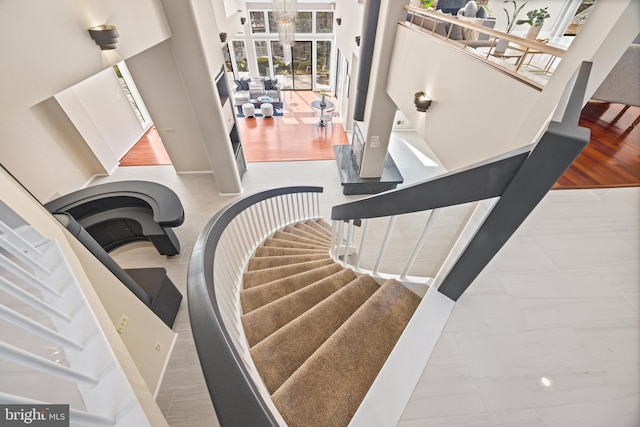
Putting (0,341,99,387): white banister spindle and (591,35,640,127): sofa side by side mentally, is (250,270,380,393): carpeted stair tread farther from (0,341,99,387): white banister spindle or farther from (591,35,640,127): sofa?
(591,35,640,127): sofa

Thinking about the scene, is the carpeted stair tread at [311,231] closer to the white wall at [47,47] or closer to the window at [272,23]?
the white wall at [47,47]

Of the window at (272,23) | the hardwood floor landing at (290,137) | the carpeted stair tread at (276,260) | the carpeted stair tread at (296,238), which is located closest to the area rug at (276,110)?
the hardwood floor landing at (290,137)

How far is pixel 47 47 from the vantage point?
5.29 feet

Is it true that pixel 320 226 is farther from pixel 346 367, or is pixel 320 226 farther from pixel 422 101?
pixel 346 367

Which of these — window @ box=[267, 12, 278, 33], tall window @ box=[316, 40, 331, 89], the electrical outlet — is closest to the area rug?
tall window @ box=[316, 40, 331, 89]

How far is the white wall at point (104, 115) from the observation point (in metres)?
4.91

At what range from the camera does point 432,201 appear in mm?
1031

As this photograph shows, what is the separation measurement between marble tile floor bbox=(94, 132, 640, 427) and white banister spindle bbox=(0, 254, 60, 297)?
1541 millimetres

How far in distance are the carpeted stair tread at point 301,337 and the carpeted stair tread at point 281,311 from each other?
25 cm

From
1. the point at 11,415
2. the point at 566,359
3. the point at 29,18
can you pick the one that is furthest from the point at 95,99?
the point at 566,359

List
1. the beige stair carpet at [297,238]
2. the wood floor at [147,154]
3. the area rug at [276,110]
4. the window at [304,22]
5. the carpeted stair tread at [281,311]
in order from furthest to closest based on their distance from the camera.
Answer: the window at [304,22], the area rug at [276,110], the wood floor at [147,154], the beige stair carpet at [297,238], the carpeted stair tread at [281,311]

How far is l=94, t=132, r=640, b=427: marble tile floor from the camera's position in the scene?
0.95 m

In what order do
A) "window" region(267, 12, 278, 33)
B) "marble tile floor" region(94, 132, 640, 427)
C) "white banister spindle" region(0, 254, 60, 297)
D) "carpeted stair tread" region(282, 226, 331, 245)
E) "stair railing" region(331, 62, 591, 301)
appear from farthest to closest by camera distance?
"window" region(267, 12, 278, 33)
"carpeted stair tread" region(282, 226, 331, 245)
"marble tile floor" region(94, 132, 640, 427)
"white banister spindle" region(0, 254, 60, 297)
"stair railing" region(331, 62, 591, 301)

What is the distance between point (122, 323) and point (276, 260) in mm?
1475
